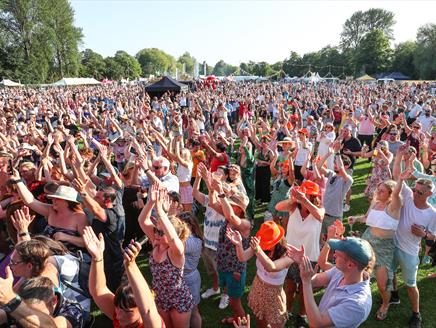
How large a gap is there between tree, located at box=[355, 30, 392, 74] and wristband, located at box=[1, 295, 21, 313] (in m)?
77.6

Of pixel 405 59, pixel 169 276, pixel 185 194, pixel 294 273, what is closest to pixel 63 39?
pixel 405 59

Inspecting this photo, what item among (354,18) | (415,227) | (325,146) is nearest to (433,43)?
(354,18)

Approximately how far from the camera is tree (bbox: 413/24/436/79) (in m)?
56.8

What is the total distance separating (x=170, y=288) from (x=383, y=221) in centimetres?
254

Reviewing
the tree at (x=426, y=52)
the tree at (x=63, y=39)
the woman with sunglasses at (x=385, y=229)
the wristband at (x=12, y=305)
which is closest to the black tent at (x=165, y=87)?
the woman with sunglasses at (x=385, y=229)

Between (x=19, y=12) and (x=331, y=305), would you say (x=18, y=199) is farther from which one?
(x=19, y=12)

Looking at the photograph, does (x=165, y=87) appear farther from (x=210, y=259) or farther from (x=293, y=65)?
(x=293, y=65)

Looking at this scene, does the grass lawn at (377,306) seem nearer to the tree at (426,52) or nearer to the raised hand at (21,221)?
the raised hand at (21,221)

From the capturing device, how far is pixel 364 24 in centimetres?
9231

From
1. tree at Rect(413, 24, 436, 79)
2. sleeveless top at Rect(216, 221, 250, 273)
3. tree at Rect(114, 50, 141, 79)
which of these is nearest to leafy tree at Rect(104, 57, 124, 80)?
tree at Rect(114, 50, 141, 79)

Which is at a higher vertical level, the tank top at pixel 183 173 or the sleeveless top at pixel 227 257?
the tank top at pixel 183 173

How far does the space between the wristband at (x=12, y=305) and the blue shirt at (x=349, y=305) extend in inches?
79.4

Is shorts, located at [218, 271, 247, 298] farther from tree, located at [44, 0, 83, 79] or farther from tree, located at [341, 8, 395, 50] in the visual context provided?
tree, located at [341, 8, 395, 50]

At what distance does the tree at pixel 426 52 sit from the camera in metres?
56.8
